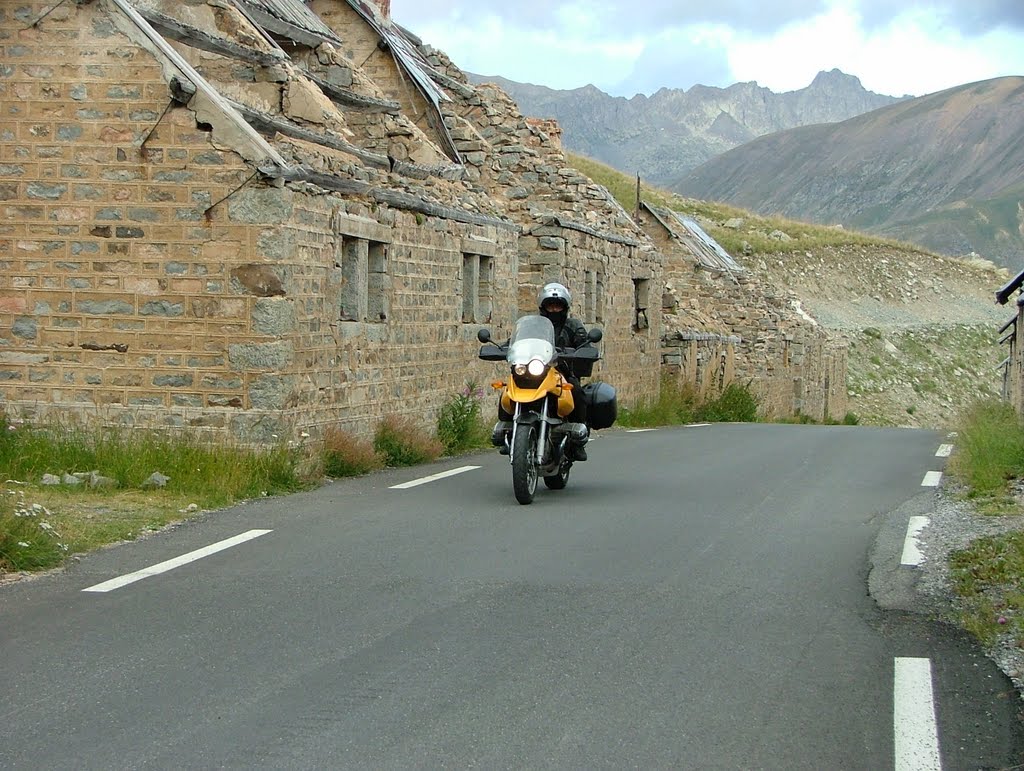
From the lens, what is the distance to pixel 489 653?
6.30 metres

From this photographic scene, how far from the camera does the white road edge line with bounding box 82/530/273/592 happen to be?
7735 millimetres

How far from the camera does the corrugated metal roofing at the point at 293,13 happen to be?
19953 mm

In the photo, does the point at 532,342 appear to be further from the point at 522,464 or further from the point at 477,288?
the point at 477,288

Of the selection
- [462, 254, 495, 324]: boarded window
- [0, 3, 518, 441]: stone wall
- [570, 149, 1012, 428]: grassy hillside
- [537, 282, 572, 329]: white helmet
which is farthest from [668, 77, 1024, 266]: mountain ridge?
[0, 3, 518, 441]: stone wall

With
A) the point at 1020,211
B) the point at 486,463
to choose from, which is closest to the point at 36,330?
the point at 486,463

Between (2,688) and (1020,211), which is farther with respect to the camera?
(1020,211)

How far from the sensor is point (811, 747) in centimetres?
509

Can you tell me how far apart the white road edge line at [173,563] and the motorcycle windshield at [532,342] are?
2851 millimetres

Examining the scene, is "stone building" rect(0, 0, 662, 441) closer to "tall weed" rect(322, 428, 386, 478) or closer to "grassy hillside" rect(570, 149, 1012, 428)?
"tall weed" rect(322, 428, 386, 478)

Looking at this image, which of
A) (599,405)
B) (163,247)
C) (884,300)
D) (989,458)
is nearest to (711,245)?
(884,300)

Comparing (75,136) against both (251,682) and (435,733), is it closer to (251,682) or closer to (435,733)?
(251,682)

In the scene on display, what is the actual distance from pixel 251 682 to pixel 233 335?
24.1 feet

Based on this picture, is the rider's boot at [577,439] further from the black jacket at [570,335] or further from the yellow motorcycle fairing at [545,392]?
the black jacket at [570,335]

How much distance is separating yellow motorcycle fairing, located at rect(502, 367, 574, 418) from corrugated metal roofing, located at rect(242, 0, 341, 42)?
1037 centimetres
